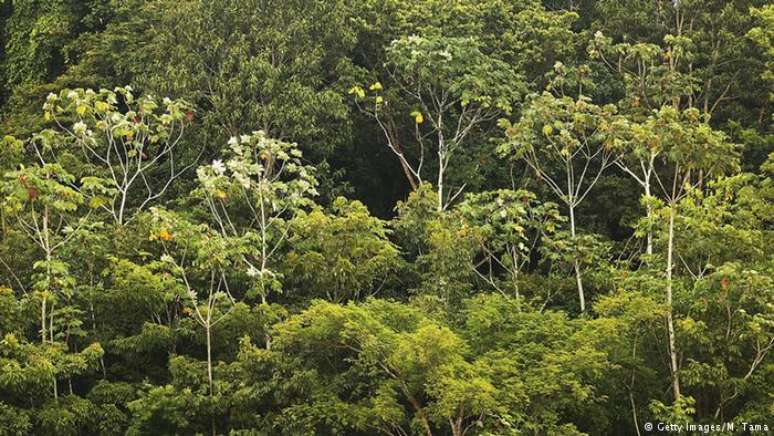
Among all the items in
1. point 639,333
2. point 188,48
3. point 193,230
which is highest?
point 188,48

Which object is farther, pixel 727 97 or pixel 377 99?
pixel 727 97

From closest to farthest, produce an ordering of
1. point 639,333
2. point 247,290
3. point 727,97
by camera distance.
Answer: point 639,333
point 247,290
point 727,97

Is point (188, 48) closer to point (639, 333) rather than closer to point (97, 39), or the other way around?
point (97, 39)

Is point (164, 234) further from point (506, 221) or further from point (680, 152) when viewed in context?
point (680, 152)

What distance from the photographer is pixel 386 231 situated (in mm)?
13109

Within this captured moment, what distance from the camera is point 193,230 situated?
12156mm

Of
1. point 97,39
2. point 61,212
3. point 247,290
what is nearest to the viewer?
point 61,212

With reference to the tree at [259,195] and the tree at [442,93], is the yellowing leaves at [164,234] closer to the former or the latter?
the tree at [259,195]

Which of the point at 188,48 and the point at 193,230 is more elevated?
the point at 188,48

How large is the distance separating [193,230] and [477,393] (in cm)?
427

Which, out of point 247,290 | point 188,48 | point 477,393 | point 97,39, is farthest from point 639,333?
point 97,39

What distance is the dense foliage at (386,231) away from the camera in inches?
423

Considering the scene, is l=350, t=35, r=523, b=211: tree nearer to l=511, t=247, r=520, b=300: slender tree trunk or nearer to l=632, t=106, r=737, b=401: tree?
l=511, t=247, r=520, b=300: slender tree trunk
